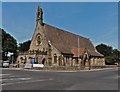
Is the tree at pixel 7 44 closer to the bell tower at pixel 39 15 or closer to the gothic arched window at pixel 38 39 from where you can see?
the gothic arched window at pixel 38 39

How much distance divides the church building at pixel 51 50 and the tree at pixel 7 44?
2207cm

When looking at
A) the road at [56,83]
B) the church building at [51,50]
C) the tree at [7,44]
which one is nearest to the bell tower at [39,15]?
the church building at [51,50]

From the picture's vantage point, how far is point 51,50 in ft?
210

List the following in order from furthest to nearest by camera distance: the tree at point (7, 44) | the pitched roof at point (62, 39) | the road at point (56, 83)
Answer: the tree at point (7, 44) < the pitched roof at point (62, 39) < the road at point (56, 83)

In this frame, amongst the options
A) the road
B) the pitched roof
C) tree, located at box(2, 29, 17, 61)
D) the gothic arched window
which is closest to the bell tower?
the pitched roof

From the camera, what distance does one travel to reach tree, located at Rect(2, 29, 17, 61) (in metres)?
87.4

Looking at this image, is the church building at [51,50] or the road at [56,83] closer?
the road at [56,83]

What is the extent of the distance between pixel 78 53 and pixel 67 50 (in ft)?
12.5

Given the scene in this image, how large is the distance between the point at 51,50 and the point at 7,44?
100 feet

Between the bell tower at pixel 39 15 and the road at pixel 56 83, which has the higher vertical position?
the bell tower at pixel 39 15

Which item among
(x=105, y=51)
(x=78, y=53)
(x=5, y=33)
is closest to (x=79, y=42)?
(x=78, y=53)

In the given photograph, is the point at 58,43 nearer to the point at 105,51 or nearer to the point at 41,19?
the point at 41,19

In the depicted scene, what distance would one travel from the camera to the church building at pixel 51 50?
62719 millimetres

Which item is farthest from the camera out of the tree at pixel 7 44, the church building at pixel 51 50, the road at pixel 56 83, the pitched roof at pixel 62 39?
the tree at pixel 7 44
